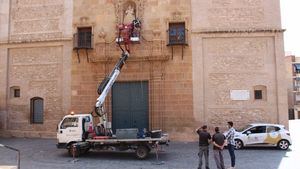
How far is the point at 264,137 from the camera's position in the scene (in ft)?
55.9

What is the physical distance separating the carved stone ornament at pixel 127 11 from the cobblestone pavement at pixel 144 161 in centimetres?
860

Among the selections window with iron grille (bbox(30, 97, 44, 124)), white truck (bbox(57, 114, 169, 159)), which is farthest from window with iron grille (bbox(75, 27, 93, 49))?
white truck (bbox(57, 114, 169, 159))

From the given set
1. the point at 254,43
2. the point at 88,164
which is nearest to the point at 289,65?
the point at 254,43

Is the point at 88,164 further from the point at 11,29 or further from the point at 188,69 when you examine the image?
the point at 11,29

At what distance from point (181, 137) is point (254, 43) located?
7.22 meters

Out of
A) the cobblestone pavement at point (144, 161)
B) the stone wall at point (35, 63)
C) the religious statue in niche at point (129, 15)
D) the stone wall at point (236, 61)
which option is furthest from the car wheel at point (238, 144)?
the stone wall at point (35, 63)

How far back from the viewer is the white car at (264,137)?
17.0 metres

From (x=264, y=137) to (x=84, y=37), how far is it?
12578mm

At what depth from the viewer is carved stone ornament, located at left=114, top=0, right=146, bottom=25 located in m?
21.2

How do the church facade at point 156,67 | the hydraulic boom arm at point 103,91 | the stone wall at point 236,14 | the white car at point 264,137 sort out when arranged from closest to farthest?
1. the hydraulic boom arm at point 103,91
2. the white car at point 264,137
3. the church facade at point 156,67
4. the stone wall at point 236,14

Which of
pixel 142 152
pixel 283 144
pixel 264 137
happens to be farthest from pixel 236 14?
pixel 142 152

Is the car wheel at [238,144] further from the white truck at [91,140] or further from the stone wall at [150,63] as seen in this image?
the white truck at [91,140]

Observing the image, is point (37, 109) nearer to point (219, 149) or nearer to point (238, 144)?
point (238, 144)

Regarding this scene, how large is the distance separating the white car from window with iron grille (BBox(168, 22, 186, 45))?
21.9 feet
